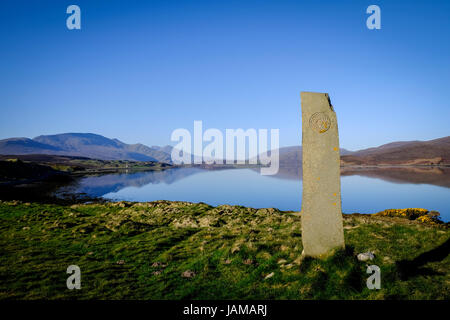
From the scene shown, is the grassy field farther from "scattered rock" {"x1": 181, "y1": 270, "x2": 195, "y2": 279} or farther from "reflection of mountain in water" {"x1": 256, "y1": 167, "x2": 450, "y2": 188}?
"reflection of mountain in water" {"x1": 256, "y1": 167, "x2": 450, "y2": 188}

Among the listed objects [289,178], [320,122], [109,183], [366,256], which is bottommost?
[109,183]

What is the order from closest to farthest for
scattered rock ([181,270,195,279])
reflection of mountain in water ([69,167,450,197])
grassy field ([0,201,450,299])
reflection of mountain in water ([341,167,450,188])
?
1. grassy field ([0,201,450,299])
2. scattered rock ([181,270,195,279])
3. reflection of mountain in water ([341,167,450,188])
4. reflection of mountain in water ([69,167,450,197])

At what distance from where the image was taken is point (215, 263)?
10.2 metres

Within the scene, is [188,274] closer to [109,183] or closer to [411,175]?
[109,183]

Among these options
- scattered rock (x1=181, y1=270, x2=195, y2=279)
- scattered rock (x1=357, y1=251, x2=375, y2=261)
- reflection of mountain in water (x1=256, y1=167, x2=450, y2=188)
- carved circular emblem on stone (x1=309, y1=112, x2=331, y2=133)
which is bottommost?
reflection of mountain in water (x1=256, y1=167, x2=450, y2=188)

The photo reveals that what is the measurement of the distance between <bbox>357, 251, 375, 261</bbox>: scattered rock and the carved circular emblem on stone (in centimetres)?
481

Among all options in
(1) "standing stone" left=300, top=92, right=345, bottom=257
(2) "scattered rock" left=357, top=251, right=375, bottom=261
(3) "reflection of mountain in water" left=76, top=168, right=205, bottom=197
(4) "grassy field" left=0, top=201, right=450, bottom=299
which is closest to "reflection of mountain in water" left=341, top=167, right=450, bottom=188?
(4) "grassy field" left=0, top=201, right=450, bottom=299

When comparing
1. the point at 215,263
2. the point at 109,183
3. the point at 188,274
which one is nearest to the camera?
the point at 188,274

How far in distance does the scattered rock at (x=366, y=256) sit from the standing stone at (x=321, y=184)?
73cm

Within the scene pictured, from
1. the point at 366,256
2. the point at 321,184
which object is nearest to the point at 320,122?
the point at 321,184

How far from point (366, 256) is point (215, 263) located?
19.1 feet

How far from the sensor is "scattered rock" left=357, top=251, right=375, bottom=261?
8557 mm

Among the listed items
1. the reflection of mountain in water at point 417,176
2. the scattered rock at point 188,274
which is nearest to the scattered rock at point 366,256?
the scattered rock at point 188,274
